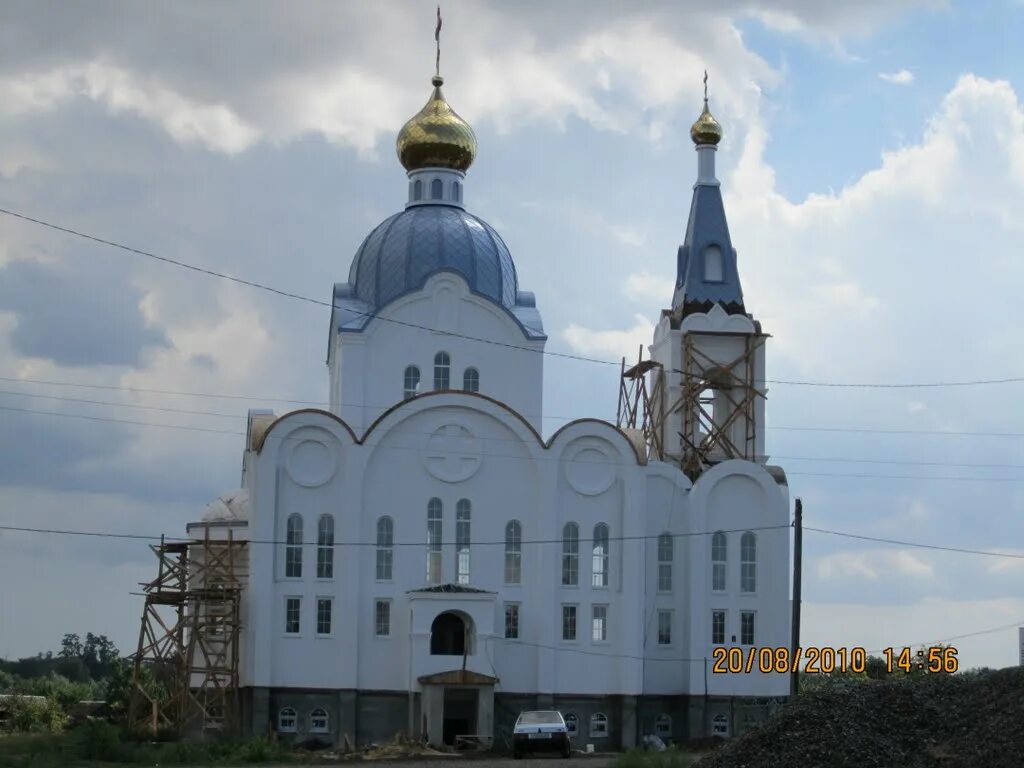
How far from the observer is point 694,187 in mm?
49438

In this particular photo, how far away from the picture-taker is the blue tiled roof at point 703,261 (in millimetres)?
48156

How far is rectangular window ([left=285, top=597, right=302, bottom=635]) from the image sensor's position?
4319 cm

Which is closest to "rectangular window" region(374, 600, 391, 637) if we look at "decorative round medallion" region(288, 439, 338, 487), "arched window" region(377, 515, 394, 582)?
"arched window" region(377, 515, 394, 582)

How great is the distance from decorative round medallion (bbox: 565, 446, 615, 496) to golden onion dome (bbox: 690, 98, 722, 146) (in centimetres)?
956

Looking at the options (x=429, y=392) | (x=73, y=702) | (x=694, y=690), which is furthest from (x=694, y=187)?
(x=73, y=702)

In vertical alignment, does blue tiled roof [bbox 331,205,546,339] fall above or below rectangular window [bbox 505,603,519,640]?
above

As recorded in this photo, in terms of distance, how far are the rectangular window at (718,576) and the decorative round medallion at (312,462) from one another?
9620mm

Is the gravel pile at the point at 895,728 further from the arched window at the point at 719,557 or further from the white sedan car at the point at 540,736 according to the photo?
the arched window at the point at 719,557

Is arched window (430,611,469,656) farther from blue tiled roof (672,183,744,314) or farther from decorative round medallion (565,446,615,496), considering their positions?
blue tiled roof (672,183,744,314)

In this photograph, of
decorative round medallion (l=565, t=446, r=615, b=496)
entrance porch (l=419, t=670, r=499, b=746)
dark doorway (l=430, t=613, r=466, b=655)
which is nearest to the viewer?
entrance porch (l=419, t=670, r=499, b=746)

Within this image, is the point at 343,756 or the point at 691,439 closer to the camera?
the point at 343,756

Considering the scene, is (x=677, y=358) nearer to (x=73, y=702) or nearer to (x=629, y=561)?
(x=629, y=561)

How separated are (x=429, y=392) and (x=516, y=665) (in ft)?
22.5

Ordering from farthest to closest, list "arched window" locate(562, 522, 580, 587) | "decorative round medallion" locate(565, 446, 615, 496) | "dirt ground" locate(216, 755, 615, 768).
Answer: "decorative round medallion" locate(565, 446, 615, 496) < "arched window" locate(562, 522, 580, 587) < "dirt ground" locate(216, 755, 615, 768)
